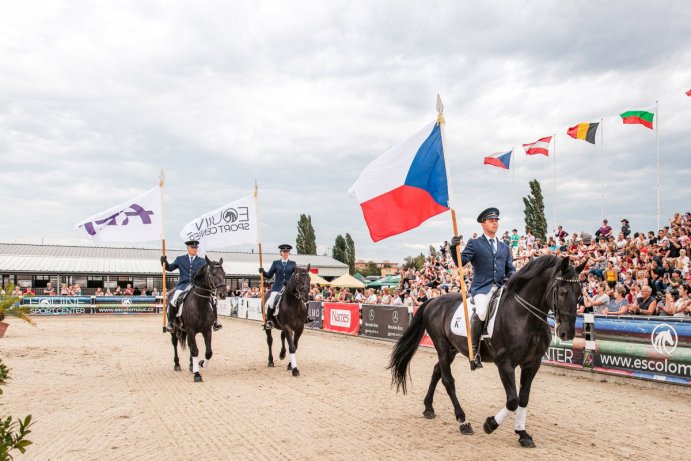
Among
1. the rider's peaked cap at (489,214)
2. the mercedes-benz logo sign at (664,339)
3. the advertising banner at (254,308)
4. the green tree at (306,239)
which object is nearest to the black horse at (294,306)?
the rider's peaked cap at (489,214)

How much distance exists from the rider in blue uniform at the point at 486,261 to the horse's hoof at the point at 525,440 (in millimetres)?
1091

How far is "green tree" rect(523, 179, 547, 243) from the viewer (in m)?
49.8

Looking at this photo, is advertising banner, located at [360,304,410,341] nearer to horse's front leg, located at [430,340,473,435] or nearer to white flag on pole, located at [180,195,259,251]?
white flag on pole, located at [180,195,259,251]

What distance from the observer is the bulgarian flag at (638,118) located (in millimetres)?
23156

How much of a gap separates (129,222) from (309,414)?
8.92 m

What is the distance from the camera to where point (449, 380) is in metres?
7.84

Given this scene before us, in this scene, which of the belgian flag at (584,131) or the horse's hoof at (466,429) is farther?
the belgian flag at (584,131)

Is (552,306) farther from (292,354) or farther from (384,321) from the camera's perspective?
(384,321)

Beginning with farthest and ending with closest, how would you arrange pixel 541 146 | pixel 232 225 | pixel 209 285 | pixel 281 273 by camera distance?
pixel 541 146, pixel 232 225, pixel 281 273, pixel 209 285

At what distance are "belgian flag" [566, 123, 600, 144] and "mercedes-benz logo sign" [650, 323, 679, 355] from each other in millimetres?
15585

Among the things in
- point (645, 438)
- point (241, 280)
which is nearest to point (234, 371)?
point (645, 438)

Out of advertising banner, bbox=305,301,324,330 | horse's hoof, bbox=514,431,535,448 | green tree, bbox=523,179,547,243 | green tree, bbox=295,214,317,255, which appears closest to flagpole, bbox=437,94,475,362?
horse's hoof, bbox=514,431,535,448

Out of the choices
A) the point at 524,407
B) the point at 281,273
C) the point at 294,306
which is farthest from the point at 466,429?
the point at 281,273

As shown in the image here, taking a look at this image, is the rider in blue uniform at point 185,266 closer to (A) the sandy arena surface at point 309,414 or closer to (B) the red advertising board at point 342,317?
(A) the sandy arena surface at point 309,414
